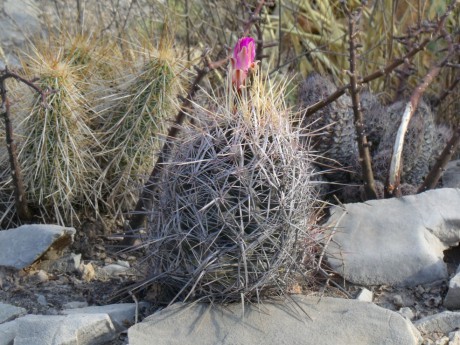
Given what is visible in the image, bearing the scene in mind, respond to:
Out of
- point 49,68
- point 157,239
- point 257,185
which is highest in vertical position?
point 49,68

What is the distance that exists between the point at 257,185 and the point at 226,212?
0.51 ft

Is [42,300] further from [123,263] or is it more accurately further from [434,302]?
[434,302]

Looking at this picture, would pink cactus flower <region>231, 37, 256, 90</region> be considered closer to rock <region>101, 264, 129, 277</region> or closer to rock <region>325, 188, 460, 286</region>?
rock <region>325, 188, 460, 286</region>

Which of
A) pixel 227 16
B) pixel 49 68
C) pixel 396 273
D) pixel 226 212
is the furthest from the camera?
pixel 227 16

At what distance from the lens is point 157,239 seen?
10.7 ft

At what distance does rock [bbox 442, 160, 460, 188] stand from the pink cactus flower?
78.8 inches

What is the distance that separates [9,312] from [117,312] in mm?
501

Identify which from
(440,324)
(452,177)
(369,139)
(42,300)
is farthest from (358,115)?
(42,300)

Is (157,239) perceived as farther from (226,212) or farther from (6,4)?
(6,4)

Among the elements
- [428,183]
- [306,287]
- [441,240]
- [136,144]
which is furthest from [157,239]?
[428,183]

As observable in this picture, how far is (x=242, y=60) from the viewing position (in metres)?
3.21

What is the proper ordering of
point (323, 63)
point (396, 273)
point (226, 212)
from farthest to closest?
point (323, 63)
point (396, 273)
point (226, 212)

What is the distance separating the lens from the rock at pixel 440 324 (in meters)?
3.40

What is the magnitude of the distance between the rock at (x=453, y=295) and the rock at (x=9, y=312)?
6.08ft
